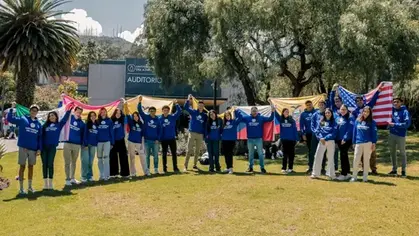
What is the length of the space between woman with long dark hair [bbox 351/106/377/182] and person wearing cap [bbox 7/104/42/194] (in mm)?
7417

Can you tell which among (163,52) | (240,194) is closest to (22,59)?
(163,52)

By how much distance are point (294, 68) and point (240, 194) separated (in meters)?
15.8

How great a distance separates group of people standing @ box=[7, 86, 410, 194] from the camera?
34.2ft

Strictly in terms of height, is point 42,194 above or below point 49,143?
below

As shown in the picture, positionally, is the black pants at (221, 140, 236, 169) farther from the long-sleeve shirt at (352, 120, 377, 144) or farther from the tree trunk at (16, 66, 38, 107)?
the tree trunk at (16, 66, 38, 107)

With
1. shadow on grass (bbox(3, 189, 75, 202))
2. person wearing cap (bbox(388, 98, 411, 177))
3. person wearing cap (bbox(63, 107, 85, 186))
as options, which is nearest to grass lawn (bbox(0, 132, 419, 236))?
shadow on grass (bbox(3, 189, 75, 202))

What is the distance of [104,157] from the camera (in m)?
11.7

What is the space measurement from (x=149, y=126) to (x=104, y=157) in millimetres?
1571

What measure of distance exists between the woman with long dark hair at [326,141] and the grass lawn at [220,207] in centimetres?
49

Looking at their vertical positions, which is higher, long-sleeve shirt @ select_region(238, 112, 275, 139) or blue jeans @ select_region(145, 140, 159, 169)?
long-sleeve shirt @ select_region(238, 112, 275, 139)

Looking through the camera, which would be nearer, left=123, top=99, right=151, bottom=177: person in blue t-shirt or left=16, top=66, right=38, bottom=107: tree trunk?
left=123, top=99, right=151, bottom=177: person in blue t-shirt

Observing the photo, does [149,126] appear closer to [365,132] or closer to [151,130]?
[151,130]

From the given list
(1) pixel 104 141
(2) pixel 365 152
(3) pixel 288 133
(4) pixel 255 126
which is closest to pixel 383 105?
(2) pixel 365 152

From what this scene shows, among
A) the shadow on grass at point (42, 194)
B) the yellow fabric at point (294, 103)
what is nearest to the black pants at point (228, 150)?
the yellow fabric at point (294, 103)
